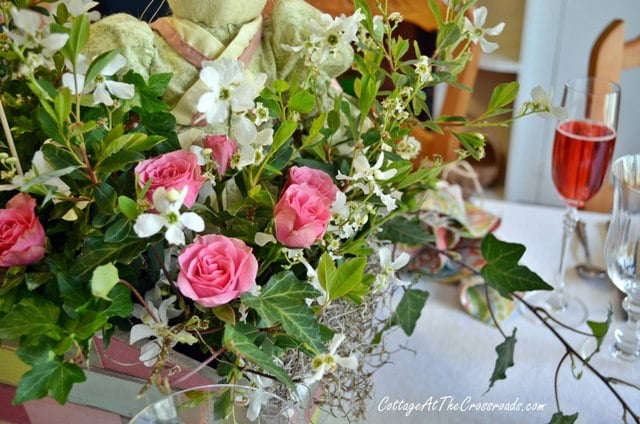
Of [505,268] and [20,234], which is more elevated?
[20,234]

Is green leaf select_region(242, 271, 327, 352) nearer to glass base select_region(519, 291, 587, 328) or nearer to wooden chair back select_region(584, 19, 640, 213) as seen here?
glass base select_region(519, 291, 587, 328)

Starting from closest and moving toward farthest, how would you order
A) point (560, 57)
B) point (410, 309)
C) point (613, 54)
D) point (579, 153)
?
point (410, 309), point (579, 153), point (613, 54), point (560, 57)

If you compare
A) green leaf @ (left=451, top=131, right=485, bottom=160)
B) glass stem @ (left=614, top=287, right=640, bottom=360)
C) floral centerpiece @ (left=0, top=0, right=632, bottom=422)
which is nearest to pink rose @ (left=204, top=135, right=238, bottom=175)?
floral centerpiece @ (left=0, top=0, right=632, bottom=422)

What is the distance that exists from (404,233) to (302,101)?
0.81ft

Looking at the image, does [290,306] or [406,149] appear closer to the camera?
[290,306]

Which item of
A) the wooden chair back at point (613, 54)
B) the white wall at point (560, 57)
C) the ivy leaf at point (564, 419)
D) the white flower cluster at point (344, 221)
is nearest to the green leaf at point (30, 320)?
the white flower cluster at point (344, 221)

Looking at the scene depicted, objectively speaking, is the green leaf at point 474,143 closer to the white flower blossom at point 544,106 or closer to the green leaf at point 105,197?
the white flower blossom at point 544,106

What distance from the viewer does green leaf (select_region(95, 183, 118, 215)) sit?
Answer: 0.52 m

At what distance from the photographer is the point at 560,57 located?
1.98m

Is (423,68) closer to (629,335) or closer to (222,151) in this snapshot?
(222,151)

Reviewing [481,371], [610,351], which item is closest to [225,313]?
[481,371]

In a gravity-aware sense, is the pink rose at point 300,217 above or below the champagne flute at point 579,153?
above

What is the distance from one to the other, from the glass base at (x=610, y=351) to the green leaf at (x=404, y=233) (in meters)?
0.24

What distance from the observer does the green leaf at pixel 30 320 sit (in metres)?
0.51
